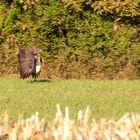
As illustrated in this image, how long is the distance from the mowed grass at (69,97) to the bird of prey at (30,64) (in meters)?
0.19

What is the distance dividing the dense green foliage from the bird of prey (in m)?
1.82

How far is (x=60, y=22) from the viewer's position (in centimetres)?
1552

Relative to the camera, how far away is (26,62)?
13.5 m

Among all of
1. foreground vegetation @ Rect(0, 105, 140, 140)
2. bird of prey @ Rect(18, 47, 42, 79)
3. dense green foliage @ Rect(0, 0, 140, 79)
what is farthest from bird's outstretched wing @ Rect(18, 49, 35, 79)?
foreground vegetation @ Rect(0, 105, 140, 140)

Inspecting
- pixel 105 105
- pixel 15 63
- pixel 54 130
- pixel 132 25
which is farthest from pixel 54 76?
pixel 54 130

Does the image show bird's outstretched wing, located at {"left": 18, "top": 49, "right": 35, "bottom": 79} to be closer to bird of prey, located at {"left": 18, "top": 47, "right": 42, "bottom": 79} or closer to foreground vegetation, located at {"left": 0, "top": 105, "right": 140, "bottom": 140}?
bird of prey, located at {"left": 18, "top": 47, "right": 42, "bottom": 79}

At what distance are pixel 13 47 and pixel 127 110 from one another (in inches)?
235

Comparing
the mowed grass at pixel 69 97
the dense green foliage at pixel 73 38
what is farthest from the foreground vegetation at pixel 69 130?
the dense green foliage at pixel 73 38

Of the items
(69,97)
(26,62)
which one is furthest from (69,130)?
(26,62)

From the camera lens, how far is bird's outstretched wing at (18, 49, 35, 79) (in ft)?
43.9

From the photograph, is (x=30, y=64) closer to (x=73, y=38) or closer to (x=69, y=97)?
(x=69, y=97)

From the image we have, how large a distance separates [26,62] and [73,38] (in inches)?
97.6

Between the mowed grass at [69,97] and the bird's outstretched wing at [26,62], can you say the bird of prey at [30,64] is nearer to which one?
the bird's outstretched wing at [26,62]

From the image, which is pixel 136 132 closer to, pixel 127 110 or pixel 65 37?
pixel 127 110
